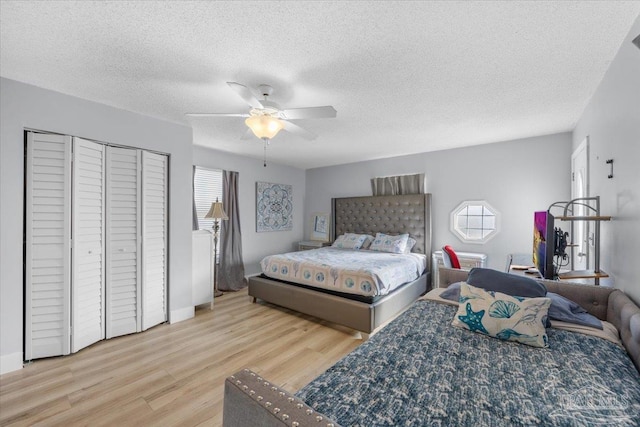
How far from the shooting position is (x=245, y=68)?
6.59ft

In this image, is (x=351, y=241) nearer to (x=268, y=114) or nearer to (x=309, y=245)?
(x=309, y=245)

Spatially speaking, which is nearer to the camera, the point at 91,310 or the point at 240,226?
the point at 91,310

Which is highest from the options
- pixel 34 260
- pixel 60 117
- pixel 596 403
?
pixel 60 117

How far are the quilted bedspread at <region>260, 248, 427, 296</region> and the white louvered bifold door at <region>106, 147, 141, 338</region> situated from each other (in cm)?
159

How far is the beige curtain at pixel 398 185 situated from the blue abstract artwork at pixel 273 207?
1.87 m

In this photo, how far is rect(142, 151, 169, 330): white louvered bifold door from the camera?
9.79 ft

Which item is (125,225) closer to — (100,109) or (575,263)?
(100,109)

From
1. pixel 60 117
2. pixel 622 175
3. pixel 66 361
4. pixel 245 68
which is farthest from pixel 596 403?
pixel 60 117

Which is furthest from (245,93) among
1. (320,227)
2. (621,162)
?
(320,227)

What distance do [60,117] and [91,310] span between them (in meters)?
1.82

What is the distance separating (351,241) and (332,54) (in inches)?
138

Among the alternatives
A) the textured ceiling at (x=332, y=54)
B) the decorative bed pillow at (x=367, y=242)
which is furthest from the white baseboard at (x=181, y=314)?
the decorative bed pillow at (x=367, y=242)

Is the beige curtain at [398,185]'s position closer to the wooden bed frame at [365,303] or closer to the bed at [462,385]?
the wooden bed frame at [365,303]

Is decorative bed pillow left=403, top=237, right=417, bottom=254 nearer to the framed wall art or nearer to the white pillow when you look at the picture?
the white pillow
